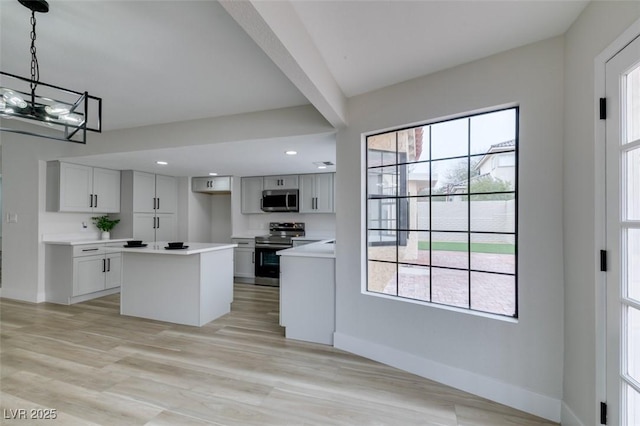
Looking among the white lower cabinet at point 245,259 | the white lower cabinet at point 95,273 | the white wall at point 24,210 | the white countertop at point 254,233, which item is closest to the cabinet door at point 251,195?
the white countertop at point 254,233

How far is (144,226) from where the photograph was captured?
5.43 metres

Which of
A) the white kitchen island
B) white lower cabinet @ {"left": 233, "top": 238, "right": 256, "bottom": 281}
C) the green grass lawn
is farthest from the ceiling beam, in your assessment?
white lower cabinet @ {"left": 233, "top": 238, "right": 256, "bottom": 281}

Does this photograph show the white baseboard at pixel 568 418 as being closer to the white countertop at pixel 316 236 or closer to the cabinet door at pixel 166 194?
the white countertop at pixel 316 236

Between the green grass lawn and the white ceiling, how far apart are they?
1.35m

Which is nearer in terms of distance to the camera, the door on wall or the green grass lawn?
the door on wall

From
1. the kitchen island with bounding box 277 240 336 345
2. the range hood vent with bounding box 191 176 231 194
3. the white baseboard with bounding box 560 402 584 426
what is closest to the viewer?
the white baseboard with bounding box 560 402 584 426

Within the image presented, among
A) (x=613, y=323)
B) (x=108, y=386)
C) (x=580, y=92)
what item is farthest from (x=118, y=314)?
(x=580, y=92)

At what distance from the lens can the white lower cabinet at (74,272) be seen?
4.30 meters

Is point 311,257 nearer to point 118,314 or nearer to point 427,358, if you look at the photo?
point 427,358

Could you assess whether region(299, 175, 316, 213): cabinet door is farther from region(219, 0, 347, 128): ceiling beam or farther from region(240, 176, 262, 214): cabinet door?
region(219, 0, 347, 128): ceiling beam

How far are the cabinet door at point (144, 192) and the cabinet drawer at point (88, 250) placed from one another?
86 cm

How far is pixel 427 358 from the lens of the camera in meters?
2.35

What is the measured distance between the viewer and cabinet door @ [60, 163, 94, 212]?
4396mm

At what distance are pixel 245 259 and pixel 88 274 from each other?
250cm
